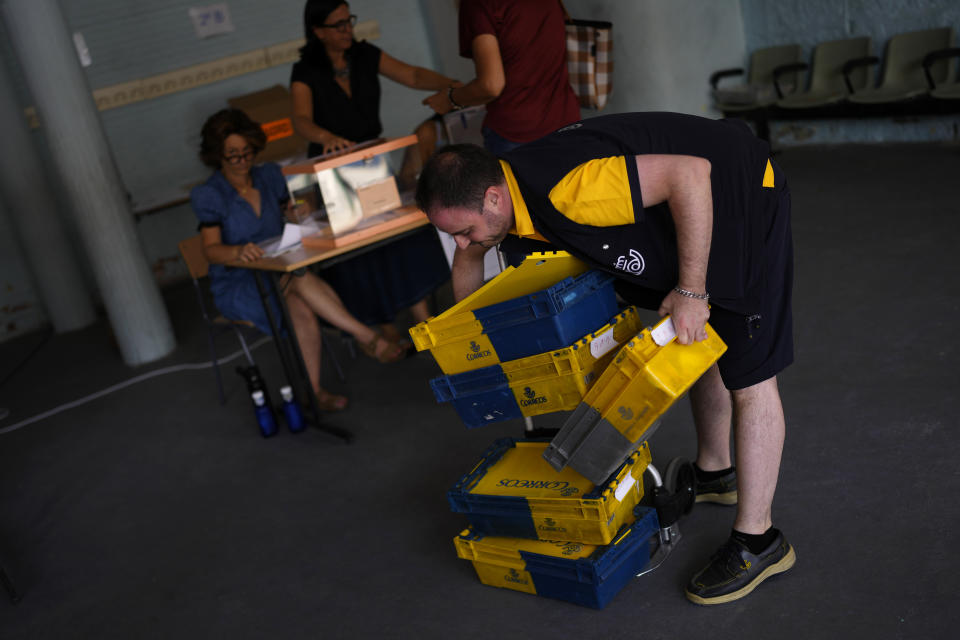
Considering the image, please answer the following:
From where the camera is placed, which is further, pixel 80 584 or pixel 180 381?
pixel 180 381

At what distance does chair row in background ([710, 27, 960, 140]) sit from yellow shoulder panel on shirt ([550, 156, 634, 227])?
4.29 m

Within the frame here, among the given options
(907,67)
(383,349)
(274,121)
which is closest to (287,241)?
(383,349)

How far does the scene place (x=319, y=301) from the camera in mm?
3875

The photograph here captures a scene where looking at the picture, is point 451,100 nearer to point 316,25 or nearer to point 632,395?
point 316,25

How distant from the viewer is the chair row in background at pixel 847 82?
17.6 feet

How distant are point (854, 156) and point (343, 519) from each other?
15.9 ft

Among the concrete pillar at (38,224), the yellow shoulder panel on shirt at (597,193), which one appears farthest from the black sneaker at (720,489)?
the concrete pillar at (38,224)

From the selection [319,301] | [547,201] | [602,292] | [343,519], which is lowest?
[343,519]

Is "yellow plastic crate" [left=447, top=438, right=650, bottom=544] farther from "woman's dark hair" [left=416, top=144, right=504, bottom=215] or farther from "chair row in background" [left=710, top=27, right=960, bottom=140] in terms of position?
"chair row in background" [left=710, top=27, right=960, bottom=140]

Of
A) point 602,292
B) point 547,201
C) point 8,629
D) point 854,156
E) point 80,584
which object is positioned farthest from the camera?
point 854,156

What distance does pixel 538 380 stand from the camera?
2.05 metres

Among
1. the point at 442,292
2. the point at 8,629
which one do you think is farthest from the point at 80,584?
the point at 442,292

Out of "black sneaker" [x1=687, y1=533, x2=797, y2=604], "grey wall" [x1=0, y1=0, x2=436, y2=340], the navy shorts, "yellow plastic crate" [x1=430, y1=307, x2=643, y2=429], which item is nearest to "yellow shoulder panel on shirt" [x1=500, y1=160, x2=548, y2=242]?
"yellow plastic crate" [x1=430, y1=307, x2=643, y2=429]

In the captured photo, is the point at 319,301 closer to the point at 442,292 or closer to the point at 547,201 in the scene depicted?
the point at 442,292
